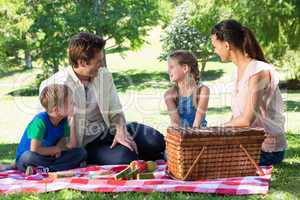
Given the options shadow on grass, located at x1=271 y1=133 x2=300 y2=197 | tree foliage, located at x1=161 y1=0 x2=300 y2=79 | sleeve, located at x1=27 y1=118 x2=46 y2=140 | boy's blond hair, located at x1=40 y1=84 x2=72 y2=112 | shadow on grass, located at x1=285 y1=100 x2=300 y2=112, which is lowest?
shadow on grass, located at x1=285 y1=100 x2=300 y2=112

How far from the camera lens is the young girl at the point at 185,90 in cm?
504

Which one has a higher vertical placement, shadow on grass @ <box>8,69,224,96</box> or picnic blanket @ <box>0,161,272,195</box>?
picnic blanket @ <box>0,161,272,195</box>

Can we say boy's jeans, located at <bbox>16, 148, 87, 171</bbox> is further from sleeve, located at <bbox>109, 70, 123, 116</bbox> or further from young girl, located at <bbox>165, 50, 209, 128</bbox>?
young girl, located at <bbox>165, 50, 209, 128</bbox>

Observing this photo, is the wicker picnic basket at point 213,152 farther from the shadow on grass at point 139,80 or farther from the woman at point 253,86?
the shadow on grass at point 139,80

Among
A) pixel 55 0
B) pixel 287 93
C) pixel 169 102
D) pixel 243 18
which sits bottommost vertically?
pixel 287 93

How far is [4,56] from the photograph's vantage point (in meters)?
25.2

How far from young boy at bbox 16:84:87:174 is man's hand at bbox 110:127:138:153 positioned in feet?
1.00

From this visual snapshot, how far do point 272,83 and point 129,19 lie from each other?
87.4ft

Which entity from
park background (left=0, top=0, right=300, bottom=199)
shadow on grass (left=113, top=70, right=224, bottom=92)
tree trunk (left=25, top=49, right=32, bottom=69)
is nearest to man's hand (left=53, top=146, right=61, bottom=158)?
park background (left=0, top=0, right=300, bottom=199)

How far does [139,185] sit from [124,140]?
107 cm

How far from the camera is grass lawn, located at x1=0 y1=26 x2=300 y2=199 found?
12.3 ft

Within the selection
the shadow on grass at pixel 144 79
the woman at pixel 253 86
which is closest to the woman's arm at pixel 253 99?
the woman at pixel 253 86

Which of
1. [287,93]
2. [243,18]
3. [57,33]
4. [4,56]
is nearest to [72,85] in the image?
[243,18]

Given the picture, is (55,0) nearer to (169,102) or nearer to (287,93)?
(287,93)
